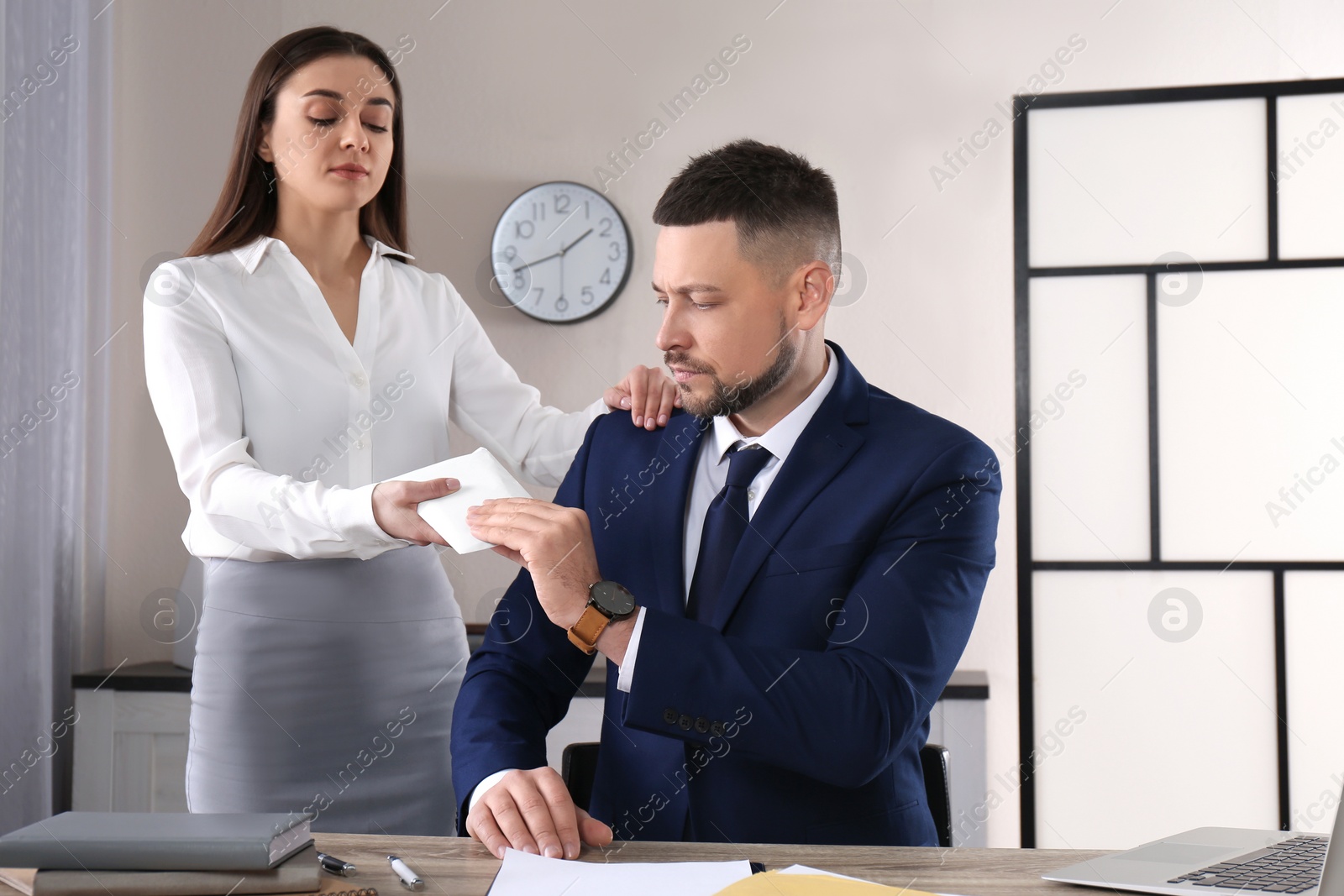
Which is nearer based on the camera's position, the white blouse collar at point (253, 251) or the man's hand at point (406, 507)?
the man's hand at point (406, 507)

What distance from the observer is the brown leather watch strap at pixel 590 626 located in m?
1.29

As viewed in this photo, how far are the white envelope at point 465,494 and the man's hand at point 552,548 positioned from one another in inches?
1.5

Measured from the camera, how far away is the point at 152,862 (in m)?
0.98

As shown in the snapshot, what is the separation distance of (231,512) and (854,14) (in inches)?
98.0

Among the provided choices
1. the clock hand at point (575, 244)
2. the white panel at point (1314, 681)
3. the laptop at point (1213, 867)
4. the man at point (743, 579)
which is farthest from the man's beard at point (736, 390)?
the white panel at point (1314, 681)

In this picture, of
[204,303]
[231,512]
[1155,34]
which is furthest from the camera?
[1155,34]

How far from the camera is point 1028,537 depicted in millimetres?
3281

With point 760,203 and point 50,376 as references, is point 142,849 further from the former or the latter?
point 50,376

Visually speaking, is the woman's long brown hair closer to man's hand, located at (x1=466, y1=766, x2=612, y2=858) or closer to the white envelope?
the white envelope

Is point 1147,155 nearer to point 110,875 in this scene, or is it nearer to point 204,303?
point 204,303

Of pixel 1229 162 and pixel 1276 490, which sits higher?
pixel 1229 162

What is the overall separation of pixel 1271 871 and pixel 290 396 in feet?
5.05

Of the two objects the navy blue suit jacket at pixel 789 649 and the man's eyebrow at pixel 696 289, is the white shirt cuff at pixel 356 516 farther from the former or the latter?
the man's eyebrow at pixel 696 289

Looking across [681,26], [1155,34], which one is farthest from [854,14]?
[1155,34]
